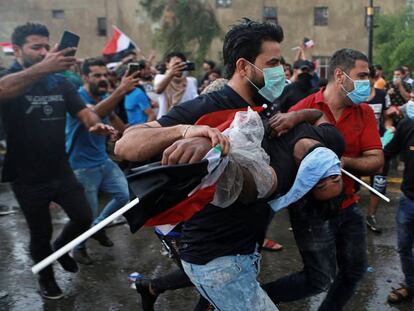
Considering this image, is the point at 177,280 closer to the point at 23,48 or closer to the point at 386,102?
the point at 23,48

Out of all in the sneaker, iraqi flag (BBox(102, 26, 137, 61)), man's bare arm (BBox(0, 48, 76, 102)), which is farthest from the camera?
iraqi flag (BBox(102, 26, 137, 61))

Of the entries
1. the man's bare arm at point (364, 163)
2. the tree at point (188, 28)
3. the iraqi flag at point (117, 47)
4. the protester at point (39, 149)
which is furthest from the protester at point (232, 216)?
the tree at point (188, 28)

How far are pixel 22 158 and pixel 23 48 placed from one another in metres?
0.79

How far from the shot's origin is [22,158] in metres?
3.56

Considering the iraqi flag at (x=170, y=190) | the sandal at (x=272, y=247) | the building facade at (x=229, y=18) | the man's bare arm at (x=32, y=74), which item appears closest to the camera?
the iraqi flag at (x=170, y=190)

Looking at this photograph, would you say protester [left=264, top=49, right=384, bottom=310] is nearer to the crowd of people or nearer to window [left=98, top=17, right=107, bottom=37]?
the crowd of people

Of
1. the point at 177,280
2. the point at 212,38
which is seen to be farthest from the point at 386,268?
the point at 212,38

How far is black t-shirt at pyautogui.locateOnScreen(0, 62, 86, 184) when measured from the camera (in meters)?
3.50

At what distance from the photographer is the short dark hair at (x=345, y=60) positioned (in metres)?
3.30

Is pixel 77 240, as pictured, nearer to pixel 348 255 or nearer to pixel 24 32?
pixel 348 255

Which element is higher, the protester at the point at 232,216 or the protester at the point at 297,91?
the protester at the point at 232,216

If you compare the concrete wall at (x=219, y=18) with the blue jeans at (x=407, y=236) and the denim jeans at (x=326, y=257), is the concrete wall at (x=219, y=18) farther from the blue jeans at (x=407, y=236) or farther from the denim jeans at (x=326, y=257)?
the denim jeans at (x=326, y=257)

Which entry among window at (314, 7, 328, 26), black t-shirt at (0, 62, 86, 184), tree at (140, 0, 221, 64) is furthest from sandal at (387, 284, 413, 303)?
window at (314, 7, 328, 26)

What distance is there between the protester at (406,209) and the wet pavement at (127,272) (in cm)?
11
